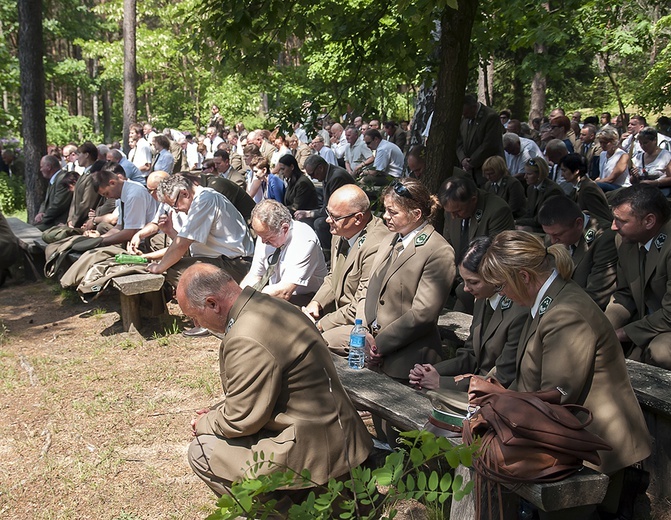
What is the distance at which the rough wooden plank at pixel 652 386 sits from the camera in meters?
3.69

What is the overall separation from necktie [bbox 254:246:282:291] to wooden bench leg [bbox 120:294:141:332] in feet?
5.56

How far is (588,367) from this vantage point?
3025 millimetres

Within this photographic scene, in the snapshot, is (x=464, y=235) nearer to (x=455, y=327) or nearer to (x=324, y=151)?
(x=455, y=327)

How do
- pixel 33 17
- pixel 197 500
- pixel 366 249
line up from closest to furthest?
pixel 197 500 → pixel 366 249 → pixel 33 17

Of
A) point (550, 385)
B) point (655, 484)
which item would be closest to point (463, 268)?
point (550, 385)

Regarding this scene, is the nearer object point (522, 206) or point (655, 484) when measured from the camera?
point (655, 484)

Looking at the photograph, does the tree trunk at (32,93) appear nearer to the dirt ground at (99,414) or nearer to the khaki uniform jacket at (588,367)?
the dirt ground at (99,414)

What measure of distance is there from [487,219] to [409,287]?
214 cm

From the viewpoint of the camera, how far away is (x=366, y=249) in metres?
5.30

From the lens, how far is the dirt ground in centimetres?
427

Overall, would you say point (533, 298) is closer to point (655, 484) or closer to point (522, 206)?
point (655, 484)

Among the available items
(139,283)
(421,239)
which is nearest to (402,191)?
(421,239)

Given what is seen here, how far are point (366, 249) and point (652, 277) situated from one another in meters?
1.94

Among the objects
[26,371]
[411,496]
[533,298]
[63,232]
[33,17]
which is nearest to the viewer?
[411,496]
